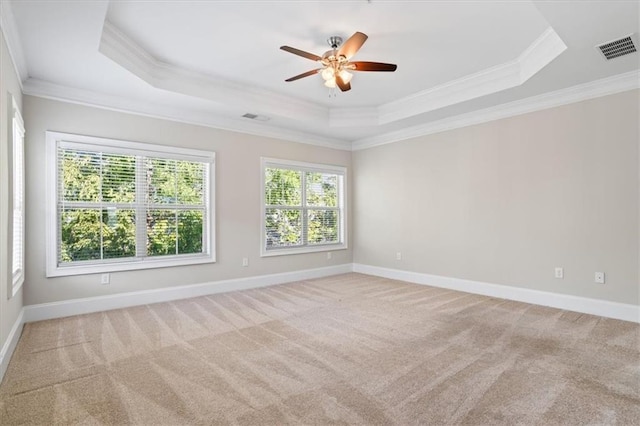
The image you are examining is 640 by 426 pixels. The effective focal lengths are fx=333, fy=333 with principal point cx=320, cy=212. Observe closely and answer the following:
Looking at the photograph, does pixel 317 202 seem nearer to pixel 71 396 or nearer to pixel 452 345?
pixel 452 345

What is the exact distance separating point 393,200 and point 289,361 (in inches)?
163

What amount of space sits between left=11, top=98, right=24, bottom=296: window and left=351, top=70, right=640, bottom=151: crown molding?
17.0 feet

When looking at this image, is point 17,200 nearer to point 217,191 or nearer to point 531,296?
point 217,191

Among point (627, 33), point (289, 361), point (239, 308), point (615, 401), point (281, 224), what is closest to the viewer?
point (615, 401)

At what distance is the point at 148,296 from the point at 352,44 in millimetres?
3988

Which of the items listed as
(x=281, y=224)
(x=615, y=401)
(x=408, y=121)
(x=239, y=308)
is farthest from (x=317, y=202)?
(x=615, y=401)

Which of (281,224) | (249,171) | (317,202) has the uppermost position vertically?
(249,171)

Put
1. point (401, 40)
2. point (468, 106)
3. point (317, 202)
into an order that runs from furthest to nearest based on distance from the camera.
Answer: point (317, 202)
point (468, 106)
point (401, 40)

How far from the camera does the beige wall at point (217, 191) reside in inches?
149

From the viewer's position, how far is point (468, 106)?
4715 millimetres

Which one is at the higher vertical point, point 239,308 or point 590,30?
point 590,30

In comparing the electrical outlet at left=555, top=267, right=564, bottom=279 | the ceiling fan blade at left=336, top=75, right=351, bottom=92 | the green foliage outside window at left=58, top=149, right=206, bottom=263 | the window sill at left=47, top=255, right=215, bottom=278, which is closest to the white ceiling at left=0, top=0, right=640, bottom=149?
the ceiling fan blade at left=336, top=75, right=351, bottom=92

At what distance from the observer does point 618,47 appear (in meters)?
3.14

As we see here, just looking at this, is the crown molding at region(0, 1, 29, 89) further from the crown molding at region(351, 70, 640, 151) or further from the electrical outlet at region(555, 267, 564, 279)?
the electrical outlet at region(555, 267, 564, 279)
